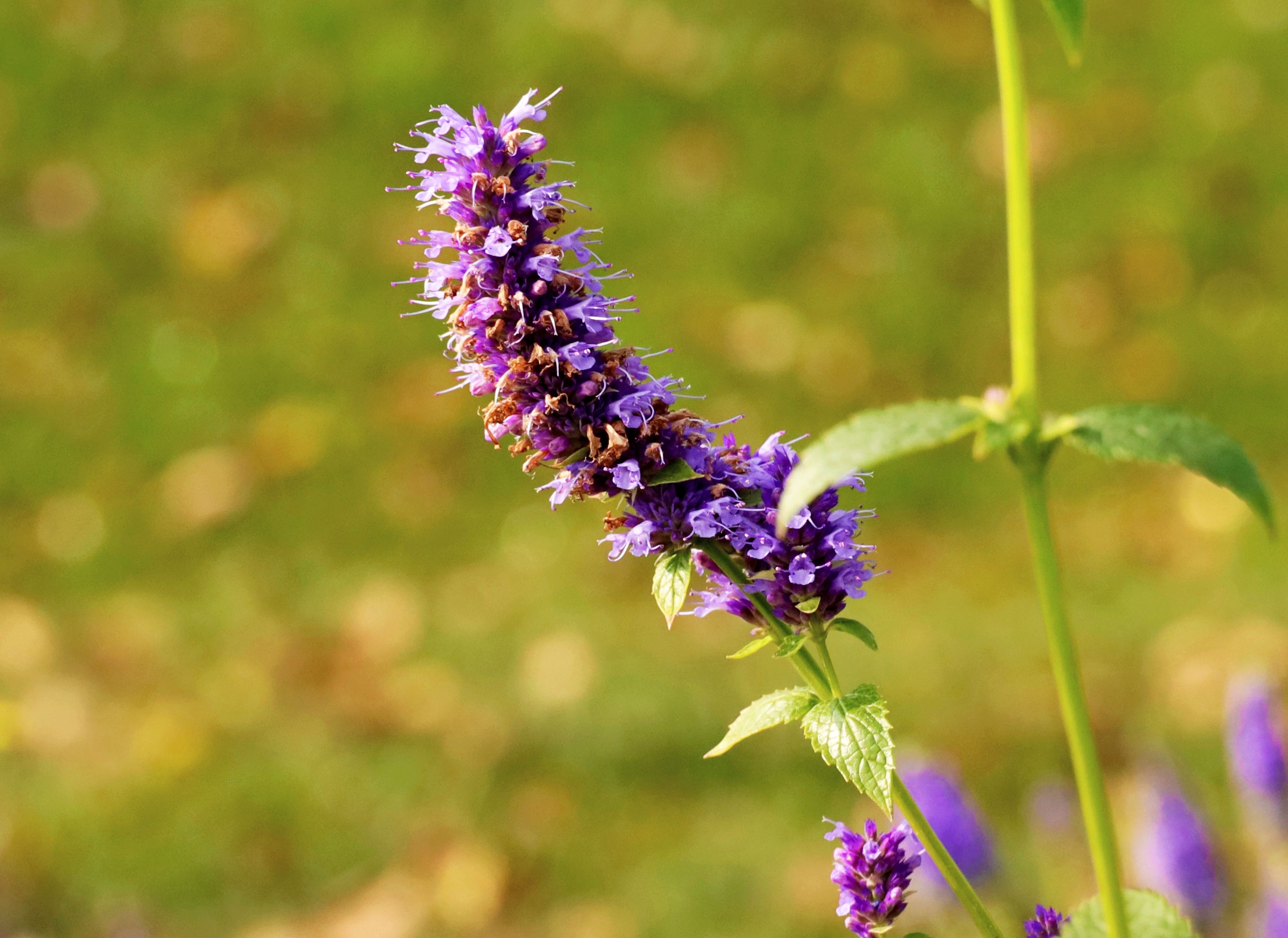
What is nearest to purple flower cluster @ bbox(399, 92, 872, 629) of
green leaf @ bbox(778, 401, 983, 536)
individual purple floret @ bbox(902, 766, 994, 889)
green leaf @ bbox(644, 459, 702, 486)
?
green leaf @ bbox(644, 459, 702, 486)

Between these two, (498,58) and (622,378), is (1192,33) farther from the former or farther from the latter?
(622,378)

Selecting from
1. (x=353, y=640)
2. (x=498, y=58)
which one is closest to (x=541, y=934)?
(x=353, y=640)

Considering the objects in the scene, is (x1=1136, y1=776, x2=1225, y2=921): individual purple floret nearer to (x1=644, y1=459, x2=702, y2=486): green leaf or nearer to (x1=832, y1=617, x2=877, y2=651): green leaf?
(x1=832, y1=617, x2=877, y2=651): green leaf

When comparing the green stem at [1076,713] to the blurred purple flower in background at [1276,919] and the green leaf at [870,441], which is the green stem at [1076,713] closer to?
the green leaf at [870,441]

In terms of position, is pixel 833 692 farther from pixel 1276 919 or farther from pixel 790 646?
pixel 1276 919

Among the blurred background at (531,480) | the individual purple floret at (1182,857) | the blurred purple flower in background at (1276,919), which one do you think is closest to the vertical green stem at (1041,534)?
the blurred purple flower in background at (1276,919)

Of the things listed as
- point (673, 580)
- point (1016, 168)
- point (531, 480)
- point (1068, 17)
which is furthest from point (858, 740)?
point (531, 480)
